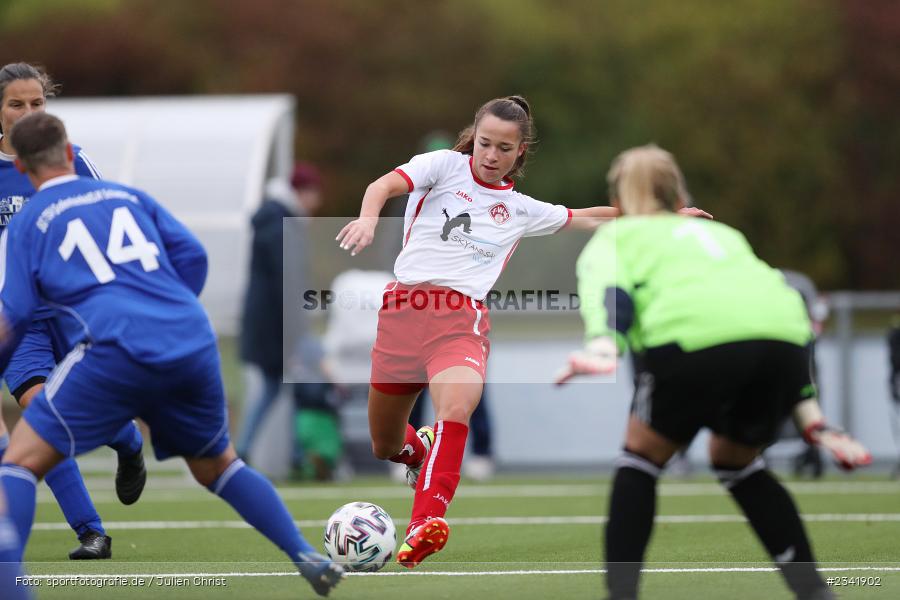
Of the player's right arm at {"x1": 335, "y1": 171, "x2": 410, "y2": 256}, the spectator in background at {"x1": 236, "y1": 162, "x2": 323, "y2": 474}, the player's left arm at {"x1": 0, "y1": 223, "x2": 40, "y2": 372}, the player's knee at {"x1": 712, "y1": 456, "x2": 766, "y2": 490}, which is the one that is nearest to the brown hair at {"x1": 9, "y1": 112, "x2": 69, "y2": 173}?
the player's left arm at {"x1": 0, "y1": 223, "x2": 40, "y2": 372}

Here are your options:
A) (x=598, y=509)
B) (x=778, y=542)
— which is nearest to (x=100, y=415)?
(x=778, y=542)

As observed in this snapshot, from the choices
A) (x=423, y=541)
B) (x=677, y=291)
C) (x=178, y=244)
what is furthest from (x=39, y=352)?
(x=677, y=291)

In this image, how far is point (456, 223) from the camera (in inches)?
257

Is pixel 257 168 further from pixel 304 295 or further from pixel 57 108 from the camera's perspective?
pixel 57 108

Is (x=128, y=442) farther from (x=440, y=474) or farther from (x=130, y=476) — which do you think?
(x=440, y=474)

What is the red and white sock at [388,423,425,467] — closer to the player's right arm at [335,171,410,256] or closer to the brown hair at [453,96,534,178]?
the player's right arm at [335,171,410,256]

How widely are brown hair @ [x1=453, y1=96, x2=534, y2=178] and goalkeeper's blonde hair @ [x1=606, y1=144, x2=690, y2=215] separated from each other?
1652 mm

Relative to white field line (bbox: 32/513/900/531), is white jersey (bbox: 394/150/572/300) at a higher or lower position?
higher

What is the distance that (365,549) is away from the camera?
233 inches

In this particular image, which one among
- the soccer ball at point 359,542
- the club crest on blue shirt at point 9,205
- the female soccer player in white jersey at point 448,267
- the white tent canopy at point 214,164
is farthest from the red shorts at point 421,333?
the white tent canopy at point 214,164

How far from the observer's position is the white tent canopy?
44.6 ft

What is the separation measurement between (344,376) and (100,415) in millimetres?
7834

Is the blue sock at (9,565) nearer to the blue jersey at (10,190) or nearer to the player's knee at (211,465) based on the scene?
the player's knee at (211,465)

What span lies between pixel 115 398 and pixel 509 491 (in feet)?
21.0
